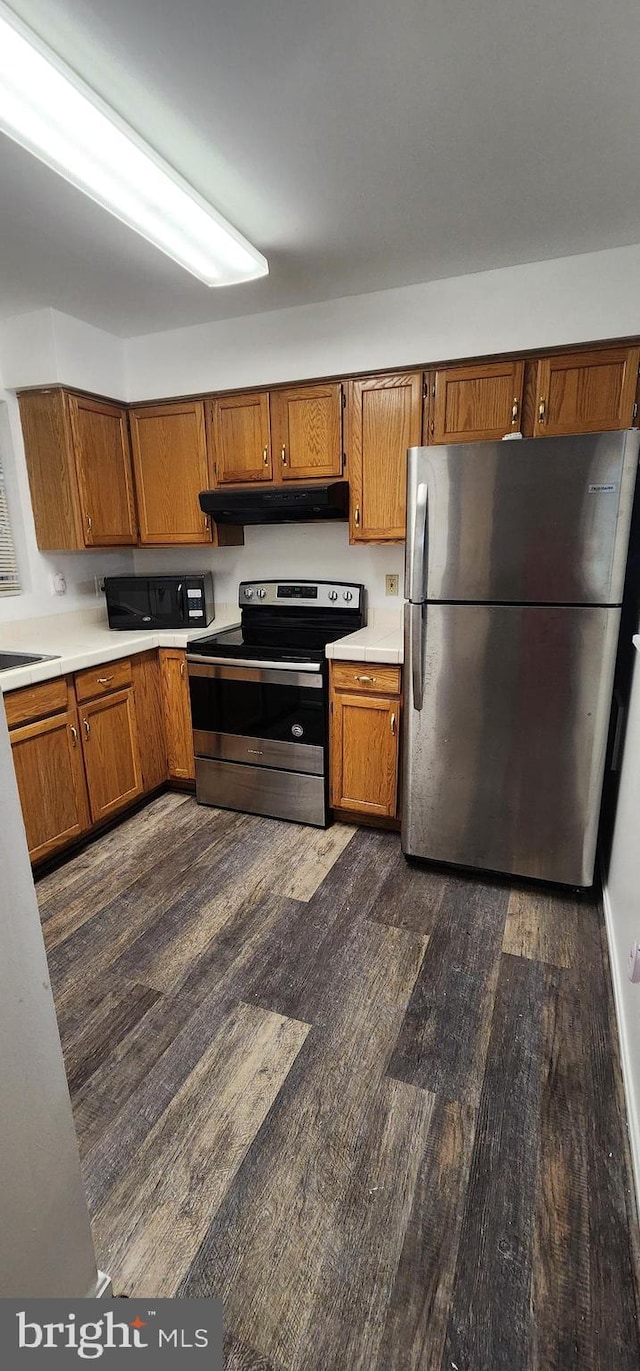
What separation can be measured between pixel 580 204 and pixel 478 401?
0.68m

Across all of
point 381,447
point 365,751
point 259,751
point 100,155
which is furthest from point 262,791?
point 100,155

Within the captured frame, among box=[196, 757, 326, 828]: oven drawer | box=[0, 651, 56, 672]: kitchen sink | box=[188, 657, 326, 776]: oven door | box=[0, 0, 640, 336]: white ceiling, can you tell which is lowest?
box=[196, 757, 326, 828]: oven drawer

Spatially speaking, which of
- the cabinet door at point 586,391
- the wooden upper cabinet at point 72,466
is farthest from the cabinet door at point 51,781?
the cabinet door at point 586,391

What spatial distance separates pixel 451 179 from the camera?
172 cm

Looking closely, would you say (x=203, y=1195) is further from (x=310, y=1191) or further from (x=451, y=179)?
(x=451, y=179)

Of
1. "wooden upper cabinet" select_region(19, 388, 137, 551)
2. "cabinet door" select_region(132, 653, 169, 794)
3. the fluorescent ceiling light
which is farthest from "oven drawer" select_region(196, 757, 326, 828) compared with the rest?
the fluorescent ceiling light

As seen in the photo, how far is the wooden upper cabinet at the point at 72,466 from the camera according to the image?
2.71 metres

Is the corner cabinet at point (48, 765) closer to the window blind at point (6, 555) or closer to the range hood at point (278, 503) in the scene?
the window blind at point (6, 555)

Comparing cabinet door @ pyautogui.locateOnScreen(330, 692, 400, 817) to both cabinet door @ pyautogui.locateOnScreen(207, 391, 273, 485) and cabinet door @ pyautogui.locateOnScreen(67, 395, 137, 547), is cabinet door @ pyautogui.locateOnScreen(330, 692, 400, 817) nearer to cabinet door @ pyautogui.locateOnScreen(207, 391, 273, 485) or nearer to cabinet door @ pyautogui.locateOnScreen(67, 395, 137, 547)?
cabinet door @ pyautogui.locateOnScreen(207, 391, 273, 485)

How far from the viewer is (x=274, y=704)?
2.68 metres

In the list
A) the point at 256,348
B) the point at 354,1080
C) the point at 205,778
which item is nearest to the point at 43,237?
the point at 256,348

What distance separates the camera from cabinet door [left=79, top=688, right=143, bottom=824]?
2547 mm

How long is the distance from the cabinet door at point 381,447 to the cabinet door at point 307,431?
70 millimetres

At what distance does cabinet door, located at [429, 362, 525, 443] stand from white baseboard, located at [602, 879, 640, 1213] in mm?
1916
